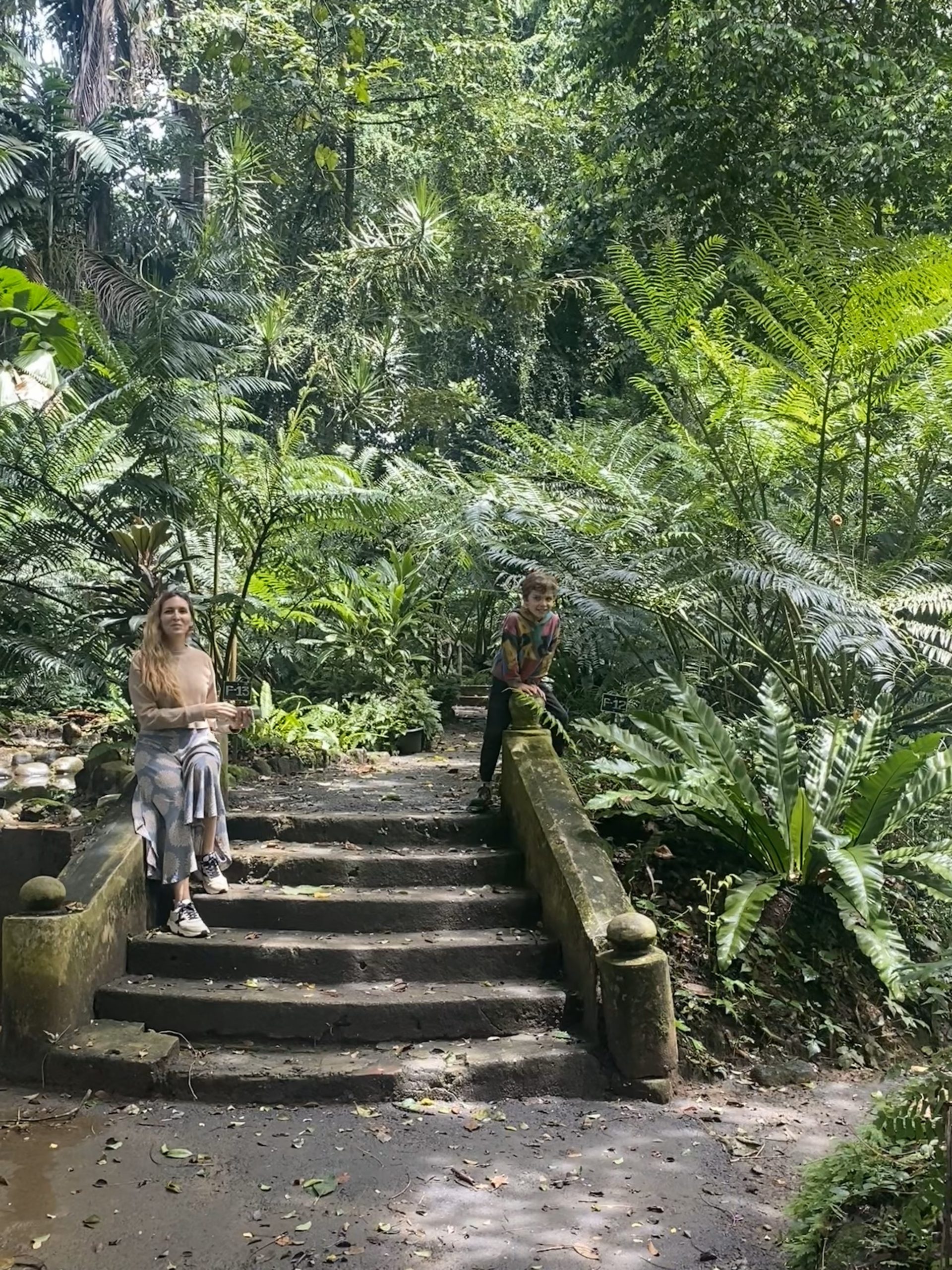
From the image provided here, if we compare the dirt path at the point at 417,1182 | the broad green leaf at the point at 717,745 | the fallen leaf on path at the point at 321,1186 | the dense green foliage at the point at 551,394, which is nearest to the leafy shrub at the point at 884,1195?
the dirt path at the point at 417,1182

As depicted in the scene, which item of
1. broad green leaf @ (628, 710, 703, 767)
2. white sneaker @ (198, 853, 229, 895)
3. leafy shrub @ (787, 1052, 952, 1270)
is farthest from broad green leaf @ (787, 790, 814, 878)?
white sneaker @ (198, 853, 229, 895)

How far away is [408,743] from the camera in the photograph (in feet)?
27.4

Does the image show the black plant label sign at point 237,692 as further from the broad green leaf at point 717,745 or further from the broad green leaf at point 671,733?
the broad green leaf at point 717,745

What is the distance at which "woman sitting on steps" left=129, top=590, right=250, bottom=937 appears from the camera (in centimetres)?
505

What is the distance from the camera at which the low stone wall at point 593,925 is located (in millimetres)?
4254

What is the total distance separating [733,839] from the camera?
5.34 metres

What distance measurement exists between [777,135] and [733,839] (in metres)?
7.11

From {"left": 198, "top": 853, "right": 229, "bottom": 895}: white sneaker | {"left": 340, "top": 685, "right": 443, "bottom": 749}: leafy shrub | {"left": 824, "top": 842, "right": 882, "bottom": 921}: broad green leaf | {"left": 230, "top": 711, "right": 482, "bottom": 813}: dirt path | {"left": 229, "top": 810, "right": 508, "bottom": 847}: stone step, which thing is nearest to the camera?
→ {"left": 824, "top": 842, "right": 882, "bottom": 921}: broad green leaf

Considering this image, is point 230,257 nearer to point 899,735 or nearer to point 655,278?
point 655,278

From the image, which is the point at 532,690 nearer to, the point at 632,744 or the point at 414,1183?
the point at 632,744

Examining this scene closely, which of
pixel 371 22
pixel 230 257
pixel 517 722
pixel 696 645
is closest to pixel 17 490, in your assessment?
pixel 230 257

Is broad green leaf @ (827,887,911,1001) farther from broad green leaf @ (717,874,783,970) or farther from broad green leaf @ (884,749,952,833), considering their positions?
Answer: broad green leaf @ (884,749,952,833)

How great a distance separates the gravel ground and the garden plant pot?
435cm

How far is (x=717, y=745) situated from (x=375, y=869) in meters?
1.86
